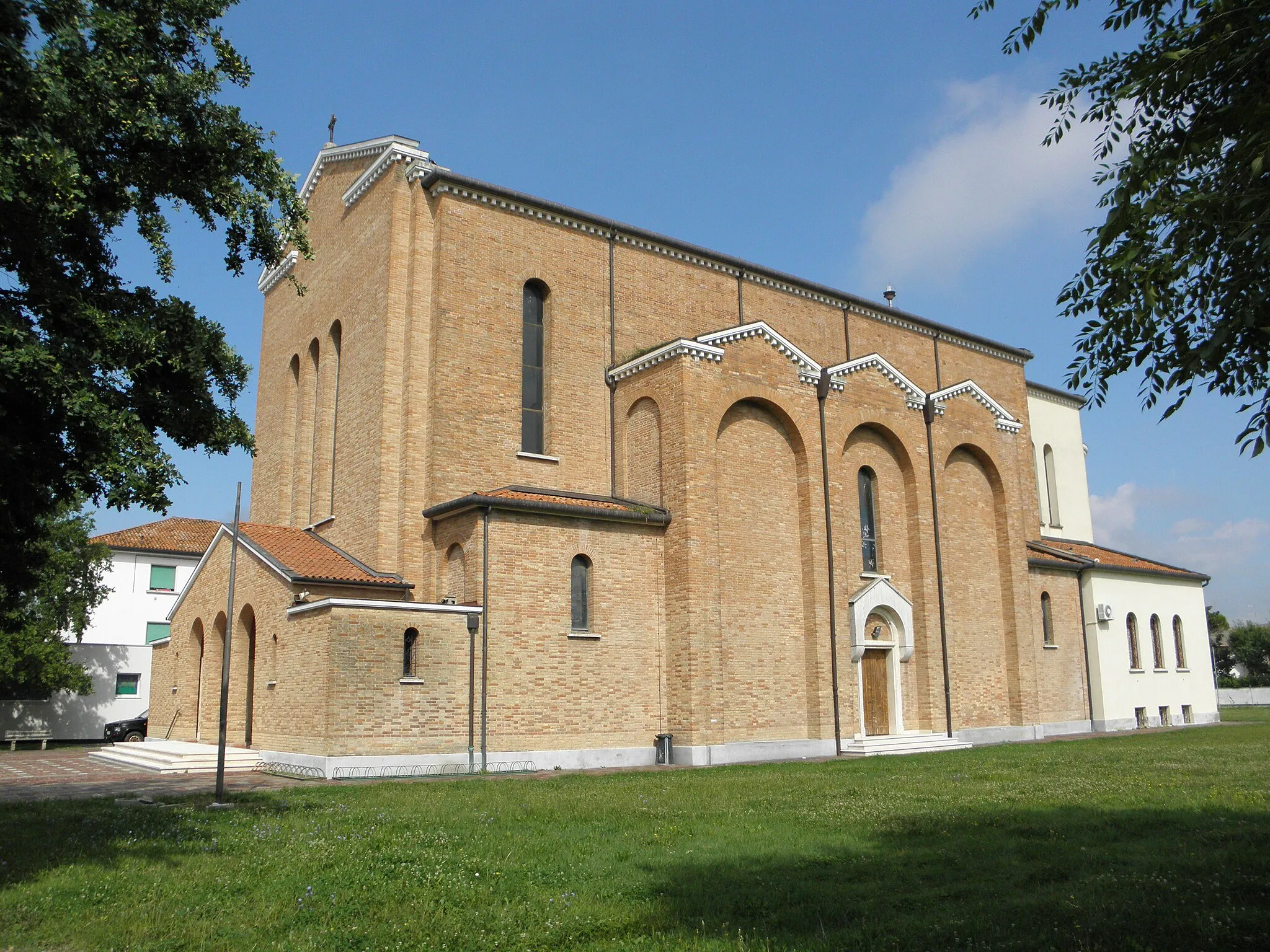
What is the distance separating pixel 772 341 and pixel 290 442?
46.6 feet

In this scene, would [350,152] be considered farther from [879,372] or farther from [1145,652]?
[1145,652]

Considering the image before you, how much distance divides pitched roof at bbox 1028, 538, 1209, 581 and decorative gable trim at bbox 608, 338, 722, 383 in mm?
16385

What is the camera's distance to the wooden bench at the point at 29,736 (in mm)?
34844

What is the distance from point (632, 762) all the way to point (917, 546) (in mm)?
10653

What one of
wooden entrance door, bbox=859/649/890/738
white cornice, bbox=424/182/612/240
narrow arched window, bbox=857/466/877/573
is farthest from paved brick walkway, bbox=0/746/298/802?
narrow arched window, bbox=857/466/877/573

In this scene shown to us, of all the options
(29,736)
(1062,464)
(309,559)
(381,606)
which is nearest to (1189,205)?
(381,606)

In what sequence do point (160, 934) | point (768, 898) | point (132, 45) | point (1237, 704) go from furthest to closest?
point (1237, 704) → point (132, 45) → point (768, 898) → point (160, 934)

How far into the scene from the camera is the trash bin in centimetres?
2131

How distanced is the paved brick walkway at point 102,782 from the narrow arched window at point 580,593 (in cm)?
Answer: 664

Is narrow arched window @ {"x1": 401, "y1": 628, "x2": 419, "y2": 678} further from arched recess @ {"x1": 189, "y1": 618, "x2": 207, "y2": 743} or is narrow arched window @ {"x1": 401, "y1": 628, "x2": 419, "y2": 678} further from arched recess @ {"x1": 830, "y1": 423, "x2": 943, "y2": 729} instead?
arched recess @ {"x1": 830, "y1": 423, "x2": 943, "y2": 729}

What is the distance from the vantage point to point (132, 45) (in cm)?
959

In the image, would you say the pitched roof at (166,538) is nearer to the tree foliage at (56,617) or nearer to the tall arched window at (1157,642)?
the tree foliage at (56,617)

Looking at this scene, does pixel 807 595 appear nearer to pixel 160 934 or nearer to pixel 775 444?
pixel 775 444

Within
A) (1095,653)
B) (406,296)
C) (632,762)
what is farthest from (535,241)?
(1095,653)
